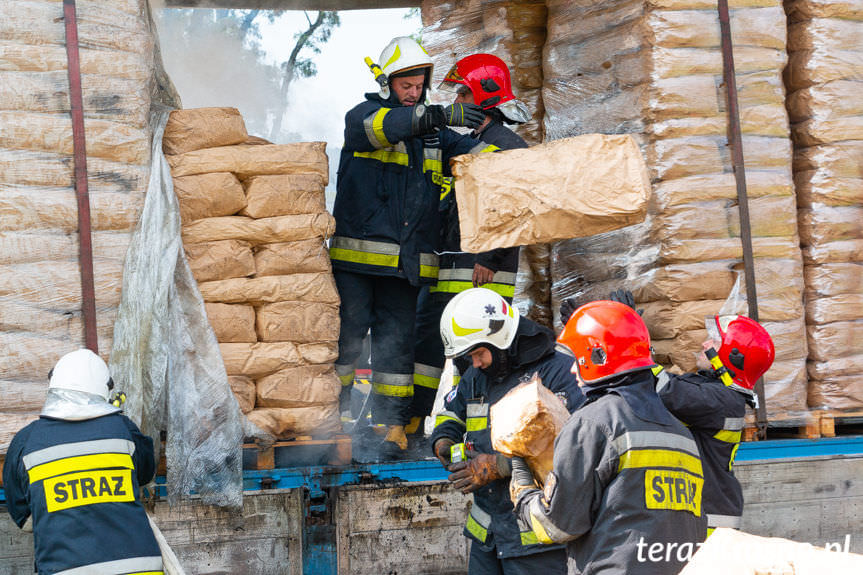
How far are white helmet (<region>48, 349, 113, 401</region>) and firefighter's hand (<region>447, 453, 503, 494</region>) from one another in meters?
1.49

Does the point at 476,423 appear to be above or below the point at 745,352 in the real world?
below

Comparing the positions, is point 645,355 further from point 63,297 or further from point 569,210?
point 63,297

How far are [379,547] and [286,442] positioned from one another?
721 millimetres

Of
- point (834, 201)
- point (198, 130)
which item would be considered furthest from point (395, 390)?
point (834, 201)

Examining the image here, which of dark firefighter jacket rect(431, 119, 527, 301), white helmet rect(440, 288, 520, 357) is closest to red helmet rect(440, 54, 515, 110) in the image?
dark firefighter jacket rect(431, 119, 527, 301)

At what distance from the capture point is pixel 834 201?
17.6 ft

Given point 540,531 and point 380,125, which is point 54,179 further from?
point 540,531

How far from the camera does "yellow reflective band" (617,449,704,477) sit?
280 centimetres

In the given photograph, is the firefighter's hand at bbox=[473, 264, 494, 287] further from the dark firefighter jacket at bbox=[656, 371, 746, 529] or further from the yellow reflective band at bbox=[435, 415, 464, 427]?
the dark firefighter jacket at bbox=[656, 371, 746, 529]

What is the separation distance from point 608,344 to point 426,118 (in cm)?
214

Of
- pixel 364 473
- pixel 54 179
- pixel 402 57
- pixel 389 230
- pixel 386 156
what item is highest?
pixel 402 57

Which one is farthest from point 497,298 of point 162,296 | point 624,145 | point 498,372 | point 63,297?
point 63,297

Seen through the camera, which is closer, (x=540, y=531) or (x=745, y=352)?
(x=540, y=531)

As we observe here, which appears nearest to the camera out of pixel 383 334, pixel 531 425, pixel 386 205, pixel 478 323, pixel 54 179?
pixel 531 425
